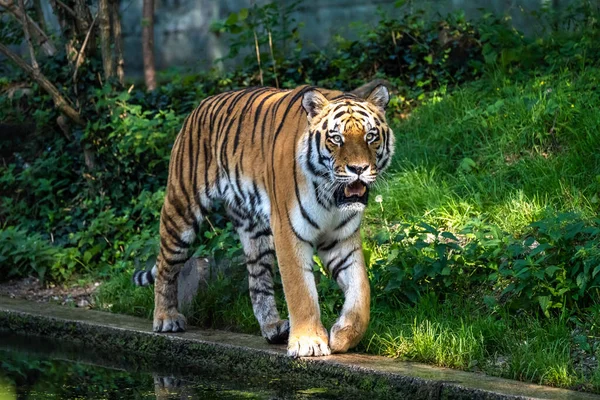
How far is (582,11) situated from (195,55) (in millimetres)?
5044

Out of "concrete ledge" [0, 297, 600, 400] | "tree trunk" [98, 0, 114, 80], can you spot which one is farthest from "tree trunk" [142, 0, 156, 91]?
"concrete ledge" [0, 297, 600, 400]

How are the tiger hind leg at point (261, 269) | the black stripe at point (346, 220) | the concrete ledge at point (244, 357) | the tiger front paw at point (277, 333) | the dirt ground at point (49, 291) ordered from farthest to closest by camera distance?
the dirt ground at point (49, 291) < the tiger hind leg at point (261, 269) < the tiger front paw at point (277, 333) < the black stripe at point (346, 220) < the concrete ledge at point (244, 357)

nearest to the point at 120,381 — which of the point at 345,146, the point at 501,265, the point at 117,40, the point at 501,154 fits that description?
the point at 345,146

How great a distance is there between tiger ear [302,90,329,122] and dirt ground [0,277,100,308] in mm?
2774

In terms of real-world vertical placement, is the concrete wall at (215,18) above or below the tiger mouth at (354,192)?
above

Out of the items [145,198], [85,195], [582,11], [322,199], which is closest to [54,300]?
[145,198]

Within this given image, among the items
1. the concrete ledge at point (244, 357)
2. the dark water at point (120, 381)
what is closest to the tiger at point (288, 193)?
the concrete ledge at point (244, 357)

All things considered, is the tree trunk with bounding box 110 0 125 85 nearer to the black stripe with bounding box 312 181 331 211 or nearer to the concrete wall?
the concrete wall

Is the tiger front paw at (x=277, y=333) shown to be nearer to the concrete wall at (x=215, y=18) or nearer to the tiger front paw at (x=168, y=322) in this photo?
the tiger front paw at (x=168, y=322)

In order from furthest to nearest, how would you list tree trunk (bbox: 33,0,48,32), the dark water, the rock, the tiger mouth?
tree trunk (bbox: 33,0,48,32), the rock, the tiger mouth, the dark water

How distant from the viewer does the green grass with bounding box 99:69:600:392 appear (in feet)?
15.5

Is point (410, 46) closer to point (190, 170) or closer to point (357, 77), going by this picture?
point (357, 77)

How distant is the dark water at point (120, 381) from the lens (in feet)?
15.4

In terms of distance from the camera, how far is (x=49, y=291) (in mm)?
7457
